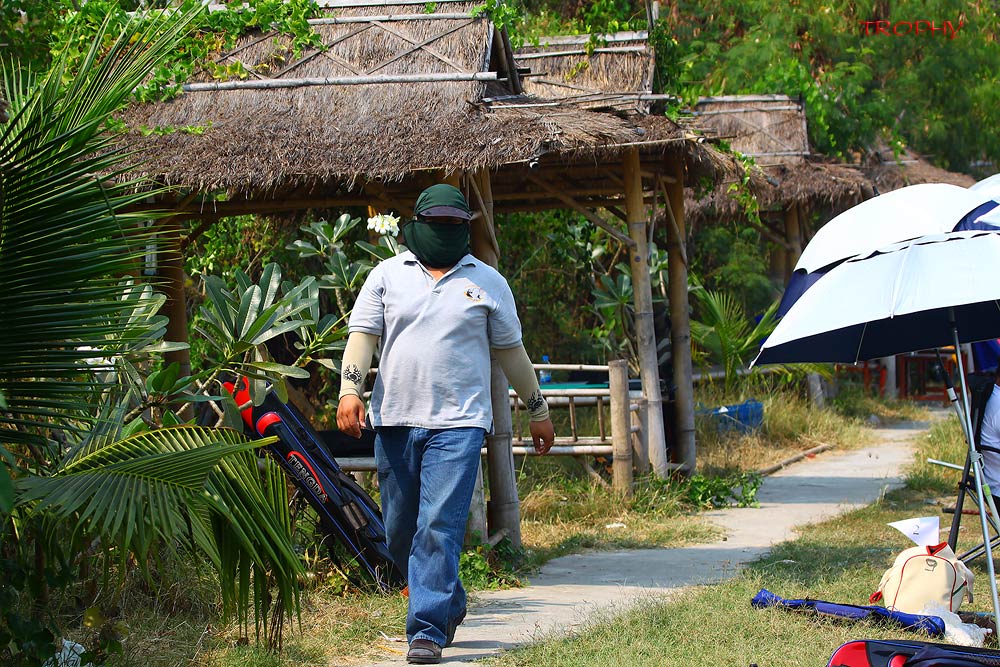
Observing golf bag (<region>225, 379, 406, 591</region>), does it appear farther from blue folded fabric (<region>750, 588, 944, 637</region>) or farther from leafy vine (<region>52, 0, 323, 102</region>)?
leafy vine (<region>52, 0, 323, 102</region>)

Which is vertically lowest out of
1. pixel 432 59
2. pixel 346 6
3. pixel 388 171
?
pixel 388 171

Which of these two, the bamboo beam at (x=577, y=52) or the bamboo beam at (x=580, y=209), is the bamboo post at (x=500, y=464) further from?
the bamboo beam at (x=577, y=52)

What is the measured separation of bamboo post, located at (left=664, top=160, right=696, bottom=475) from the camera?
1098cm

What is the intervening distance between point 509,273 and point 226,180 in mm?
7566

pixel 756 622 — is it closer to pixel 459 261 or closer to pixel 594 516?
pixel 459 261

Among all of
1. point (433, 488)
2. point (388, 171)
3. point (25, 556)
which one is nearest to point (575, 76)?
point (388, 171)

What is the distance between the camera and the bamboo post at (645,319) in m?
10.2

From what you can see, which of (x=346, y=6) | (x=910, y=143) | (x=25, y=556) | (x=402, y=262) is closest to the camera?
(x=25, y=556)

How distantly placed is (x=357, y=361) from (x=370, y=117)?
3.35 metres

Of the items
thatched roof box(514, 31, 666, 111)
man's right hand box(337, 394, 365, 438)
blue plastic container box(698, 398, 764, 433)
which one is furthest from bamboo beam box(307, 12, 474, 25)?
blue plastic container box(698, 398, 764, 433)

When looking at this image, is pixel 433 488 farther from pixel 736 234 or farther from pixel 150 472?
pixel 736 234

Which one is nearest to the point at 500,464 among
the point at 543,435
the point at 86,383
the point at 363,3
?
the point at 543,435

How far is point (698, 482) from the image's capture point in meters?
10.3

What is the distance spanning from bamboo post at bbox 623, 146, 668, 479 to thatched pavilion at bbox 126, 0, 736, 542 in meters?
0.02
